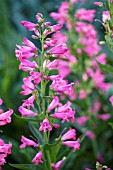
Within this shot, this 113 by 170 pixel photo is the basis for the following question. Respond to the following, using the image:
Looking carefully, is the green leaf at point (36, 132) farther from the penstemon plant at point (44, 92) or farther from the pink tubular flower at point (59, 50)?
the pink tubular flower at point (59, 50)

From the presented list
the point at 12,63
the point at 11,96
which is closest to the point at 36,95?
the point at 11,96

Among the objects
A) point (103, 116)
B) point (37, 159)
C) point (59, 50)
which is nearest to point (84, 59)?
point (103, 116)

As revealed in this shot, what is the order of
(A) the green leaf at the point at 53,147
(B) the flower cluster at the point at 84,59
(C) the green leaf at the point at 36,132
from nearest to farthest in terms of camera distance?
(A) the green leaf at the point at 53,147
(C) the green leaf at the point at 36,132
(B) the flower cluster at the point at 84,59

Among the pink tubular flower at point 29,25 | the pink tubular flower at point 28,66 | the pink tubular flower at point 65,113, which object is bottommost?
the pink tubular flower at point 65,113

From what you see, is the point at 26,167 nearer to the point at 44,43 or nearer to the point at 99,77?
the point at 44,43

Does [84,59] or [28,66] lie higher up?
[28,66]

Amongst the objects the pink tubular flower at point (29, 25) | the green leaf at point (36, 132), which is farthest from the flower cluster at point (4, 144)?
the pink tubular flower at point (29, 25)

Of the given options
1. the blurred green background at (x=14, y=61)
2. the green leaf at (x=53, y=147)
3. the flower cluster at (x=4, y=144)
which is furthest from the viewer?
the blurred green background at (x=14, y=61)

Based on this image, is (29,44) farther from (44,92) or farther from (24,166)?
(24,166)
